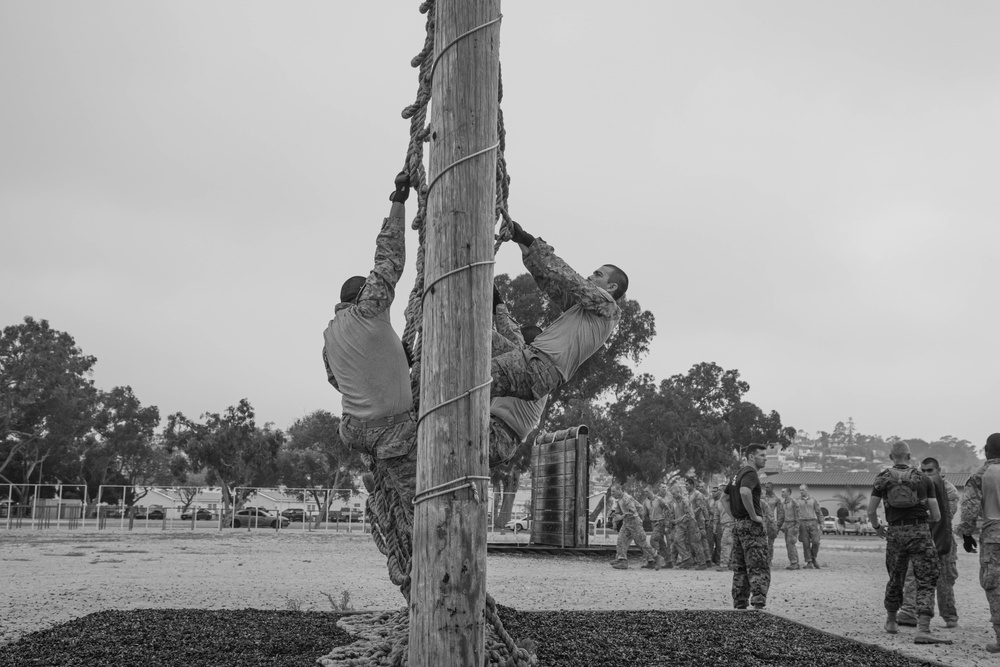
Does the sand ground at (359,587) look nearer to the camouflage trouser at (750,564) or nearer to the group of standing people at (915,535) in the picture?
the group of standing people at (915,535)

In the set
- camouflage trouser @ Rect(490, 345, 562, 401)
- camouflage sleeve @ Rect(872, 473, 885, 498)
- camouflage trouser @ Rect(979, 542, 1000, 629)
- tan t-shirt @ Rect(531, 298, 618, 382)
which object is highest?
tan t-shirt @ Rect(531, 298, 618, 382)

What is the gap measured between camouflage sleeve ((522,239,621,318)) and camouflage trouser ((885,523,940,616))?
4.37 m

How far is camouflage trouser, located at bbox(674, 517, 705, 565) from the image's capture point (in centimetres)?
1792

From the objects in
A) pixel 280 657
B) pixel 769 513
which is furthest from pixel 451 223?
pixel 769 513

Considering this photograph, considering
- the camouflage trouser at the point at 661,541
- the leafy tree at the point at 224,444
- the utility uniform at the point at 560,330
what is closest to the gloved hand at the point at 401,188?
the utility uniform at the point at 560,330

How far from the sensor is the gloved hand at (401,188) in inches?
191

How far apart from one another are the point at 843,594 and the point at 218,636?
8958mm

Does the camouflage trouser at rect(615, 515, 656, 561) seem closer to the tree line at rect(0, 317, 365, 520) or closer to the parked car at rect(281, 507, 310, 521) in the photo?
the tree line at rect(0, 317, 365, 520)

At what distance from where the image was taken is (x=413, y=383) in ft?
17.3

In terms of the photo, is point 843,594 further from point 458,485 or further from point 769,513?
point 458,485

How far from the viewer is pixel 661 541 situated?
18.6 metres

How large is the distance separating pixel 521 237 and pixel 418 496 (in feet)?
6.26

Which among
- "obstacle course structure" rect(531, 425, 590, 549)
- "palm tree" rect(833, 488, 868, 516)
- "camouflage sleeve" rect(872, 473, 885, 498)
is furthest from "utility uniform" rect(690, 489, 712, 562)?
"palm tree" rect(833, 488, 868, 516)

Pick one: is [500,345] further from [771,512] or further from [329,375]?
[771,512]
